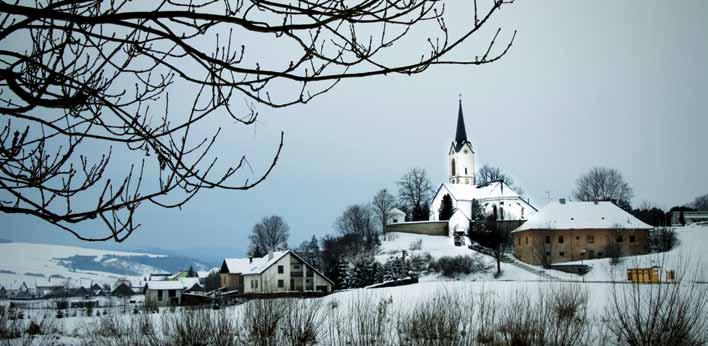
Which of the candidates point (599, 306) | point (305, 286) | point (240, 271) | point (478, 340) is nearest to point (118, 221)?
point (478, 340)

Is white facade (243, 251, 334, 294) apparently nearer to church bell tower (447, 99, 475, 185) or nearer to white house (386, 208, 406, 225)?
white house (386, 208, 406, 225)

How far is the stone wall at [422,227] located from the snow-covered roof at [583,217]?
13.2 metres

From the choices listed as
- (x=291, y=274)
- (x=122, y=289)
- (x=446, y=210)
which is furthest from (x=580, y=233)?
(x=122, y=289)

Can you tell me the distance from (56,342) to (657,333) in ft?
42.4

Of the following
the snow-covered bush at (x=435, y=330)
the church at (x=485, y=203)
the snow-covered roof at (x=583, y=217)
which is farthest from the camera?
the church at (x=485, y=203)

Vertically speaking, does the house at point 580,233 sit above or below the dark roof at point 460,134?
below

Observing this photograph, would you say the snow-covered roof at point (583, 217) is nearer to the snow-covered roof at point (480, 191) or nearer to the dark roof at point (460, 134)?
the snow-covered roof at point (480, 191)

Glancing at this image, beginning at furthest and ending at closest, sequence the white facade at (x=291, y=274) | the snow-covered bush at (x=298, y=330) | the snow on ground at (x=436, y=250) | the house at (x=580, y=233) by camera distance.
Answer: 1. the house at (x=580, y=233)
2. the snow on ground at (x=436, y=250)
3. the white facade at (x=291, y=274)
4. the snow-covered bush at (x=298, y=330)

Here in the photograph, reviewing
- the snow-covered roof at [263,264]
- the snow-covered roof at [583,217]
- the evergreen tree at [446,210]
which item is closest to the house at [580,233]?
the snow-covered roof at [583,217]

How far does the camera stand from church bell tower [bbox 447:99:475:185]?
91375 mm

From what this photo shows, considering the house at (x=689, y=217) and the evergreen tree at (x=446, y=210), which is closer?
the house at (x=689, y=217)

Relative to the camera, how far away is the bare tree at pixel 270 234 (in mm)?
78750

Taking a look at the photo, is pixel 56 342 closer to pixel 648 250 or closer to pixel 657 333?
pixel 657 333

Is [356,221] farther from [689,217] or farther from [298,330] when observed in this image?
[298,330]
